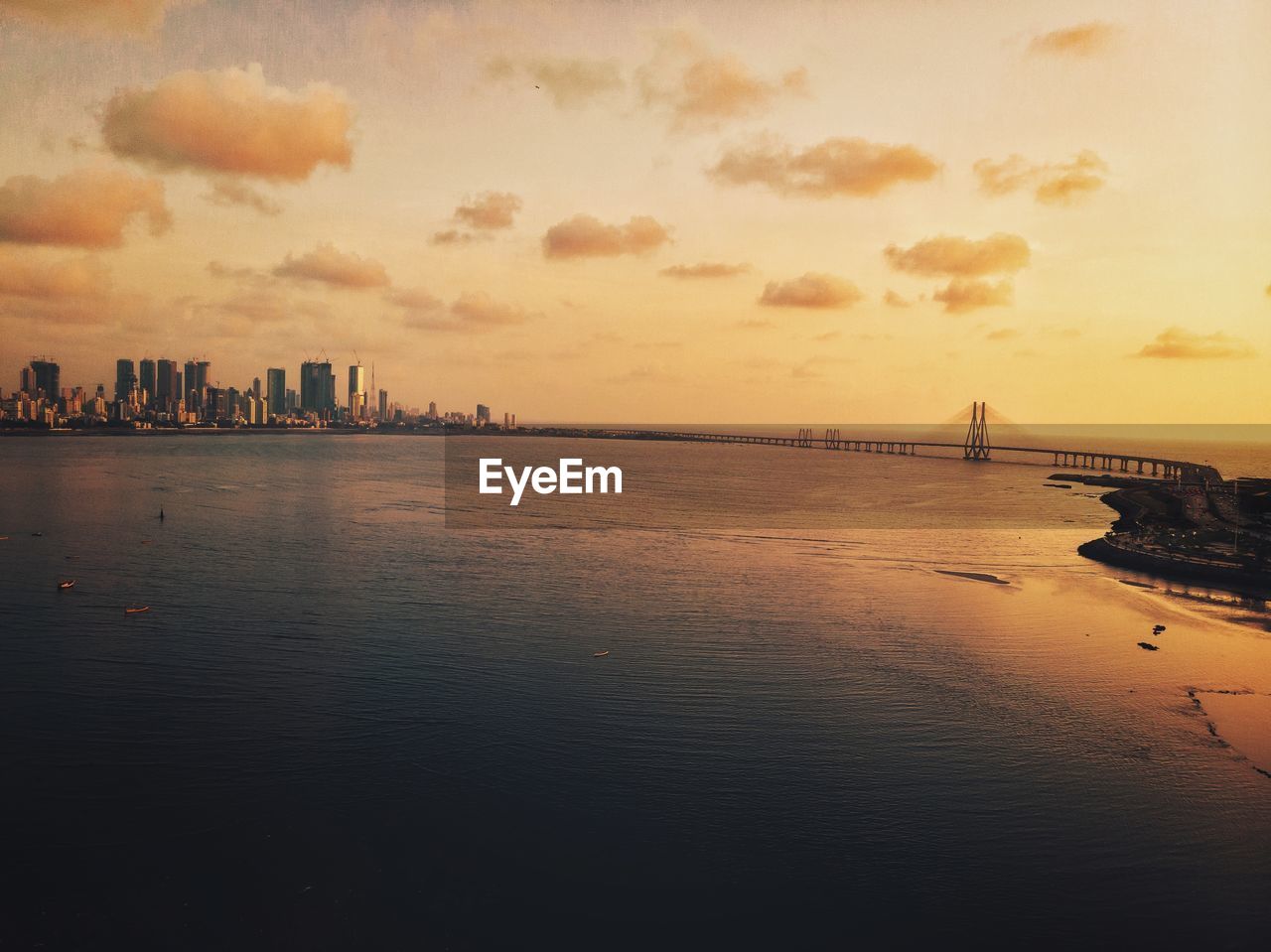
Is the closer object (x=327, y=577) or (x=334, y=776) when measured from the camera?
(x=334, y=776)

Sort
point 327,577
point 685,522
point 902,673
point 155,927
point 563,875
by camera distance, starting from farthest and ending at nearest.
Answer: point 685,522 < point 327,577 < point 902,673 < point 563,875 < point 155,927

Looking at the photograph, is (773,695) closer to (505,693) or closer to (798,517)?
(505,693)

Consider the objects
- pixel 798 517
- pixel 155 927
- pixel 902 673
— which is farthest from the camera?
pixel 798 517

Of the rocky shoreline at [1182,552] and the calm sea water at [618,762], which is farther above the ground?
the rocky shoreline at [1182,552]

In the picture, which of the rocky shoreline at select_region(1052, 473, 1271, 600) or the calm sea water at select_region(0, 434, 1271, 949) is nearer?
the calm sea water at select_region(0, 434, 1271, 949)

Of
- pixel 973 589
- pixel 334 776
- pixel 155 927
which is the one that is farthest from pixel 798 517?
pixel 155 927

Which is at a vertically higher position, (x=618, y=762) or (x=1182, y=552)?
(x=1182, y=552)

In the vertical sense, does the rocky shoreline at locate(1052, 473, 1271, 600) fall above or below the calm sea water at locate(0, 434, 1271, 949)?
above

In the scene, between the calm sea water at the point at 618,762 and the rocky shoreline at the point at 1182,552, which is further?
the rocky shoreline at the point at 1182,552
